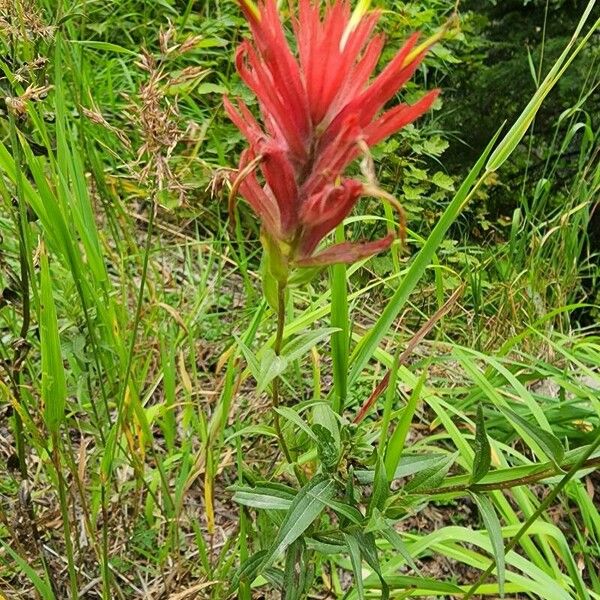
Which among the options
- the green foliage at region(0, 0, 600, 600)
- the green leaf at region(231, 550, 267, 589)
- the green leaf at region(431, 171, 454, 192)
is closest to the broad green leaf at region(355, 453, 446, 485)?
the green foliage at region(0, 0, 600, 600)

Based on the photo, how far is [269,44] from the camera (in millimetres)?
489

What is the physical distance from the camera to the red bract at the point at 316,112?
488mm

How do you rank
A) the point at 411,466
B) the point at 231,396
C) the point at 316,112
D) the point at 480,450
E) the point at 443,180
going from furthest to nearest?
the point at 443,180 < the point at 231,396 < the point at 411,466 < the point at 480,450 < the point at 316,112

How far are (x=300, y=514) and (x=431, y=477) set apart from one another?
0.13 metres

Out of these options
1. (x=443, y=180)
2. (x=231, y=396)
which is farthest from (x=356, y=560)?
(x=443, y=180)

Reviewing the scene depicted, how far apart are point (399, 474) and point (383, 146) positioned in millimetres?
1388

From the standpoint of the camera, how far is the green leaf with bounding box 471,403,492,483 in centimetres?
59

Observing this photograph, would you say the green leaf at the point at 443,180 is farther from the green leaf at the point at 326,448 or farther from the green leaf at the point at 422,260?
the green leaf at the point at 326,448

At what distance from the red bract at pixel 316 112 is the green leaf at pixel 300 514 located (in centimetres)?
23

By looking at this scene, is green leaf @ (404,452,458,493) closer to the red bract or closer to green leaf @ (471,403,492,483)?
green leaf @ (471,403,492,483)

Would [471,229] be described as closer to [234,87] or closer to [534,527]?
[234,87]

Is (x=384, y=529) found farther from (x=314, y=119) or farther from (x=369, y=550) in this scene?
(x=314, y=119)

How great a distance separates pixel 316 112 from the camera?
20.2 inches

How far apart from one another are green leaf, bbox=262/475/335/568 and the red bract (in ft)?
0.76
